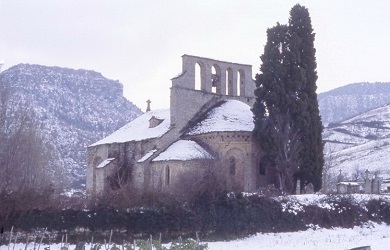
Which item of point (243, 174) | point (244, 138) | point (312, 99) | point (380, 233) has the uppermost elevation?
point (312, 99)

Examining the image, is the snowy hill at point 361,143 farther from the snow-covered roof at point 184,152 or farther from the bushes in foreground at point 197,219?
the bushes in foreground at point 197,219

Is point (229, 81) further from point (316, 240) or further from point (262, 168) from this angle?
point (316, 240)

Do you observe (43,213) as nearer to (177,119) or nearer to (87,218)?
(87,218)

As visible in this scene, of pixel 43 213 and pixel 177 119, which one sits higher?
pixel 177 119

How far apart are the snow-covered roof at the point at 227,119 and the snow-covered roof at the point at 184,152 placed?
1.39 meters

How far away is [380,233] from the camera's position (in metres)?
33.1

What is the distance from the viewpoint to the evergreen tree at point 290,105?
40.4 meters

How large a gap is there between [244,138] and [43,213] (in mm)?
16944

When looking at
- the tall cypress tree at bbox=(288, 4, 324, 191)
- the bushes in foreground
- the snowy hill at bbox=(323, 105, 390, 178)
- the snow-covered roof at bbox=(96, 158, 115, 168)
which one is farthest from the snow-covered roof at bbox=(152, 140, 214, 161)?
the snowy hill at bbox=(323, 105, 390, 178)

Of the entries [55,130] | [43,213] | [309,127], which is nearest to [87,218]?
[43,213]

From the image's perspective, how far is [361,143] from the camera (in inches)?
4732

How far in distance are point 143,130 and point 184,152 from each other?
9481 millimetres

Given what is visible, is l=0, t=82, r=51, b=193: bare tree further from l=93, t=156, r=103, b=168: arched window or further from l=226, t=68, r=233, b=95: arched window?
l=226, t=68, r=233, b=95: arched window

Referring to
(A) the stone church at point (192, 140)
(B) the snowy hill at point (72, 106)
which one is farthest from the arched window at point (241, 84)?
(B) the snowy hill at point (72, 106)
